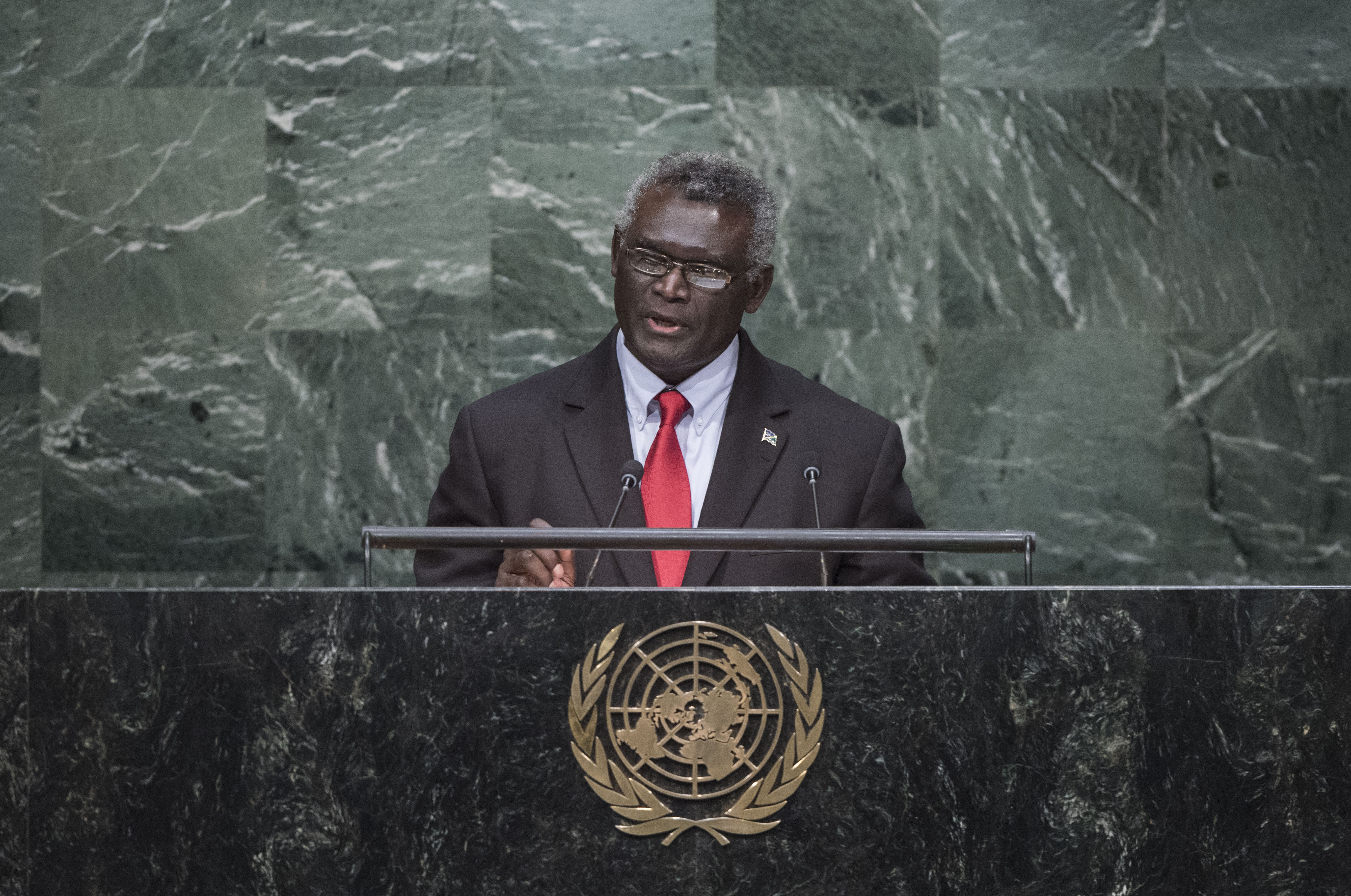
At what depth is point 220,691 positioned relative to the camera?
1.87 metres

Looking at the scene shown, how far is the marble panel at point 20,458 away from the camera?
15.1 ft

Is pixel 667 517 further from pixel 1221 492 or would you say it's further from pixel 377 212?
pixel 1221 492

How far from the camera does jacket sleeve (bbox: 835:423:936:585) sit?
271 cm

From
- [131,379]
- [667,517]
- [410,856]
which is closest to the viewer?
[410,856]

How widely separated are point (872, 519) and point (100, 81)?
3.17 m

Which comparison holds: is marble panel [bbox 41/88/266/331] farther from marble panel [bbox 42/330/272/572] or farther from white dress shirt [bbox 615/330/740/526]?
white dress shirt [bbox 615/330/740/526]

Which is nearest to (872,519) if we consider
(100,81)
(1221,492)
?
(1221,492)

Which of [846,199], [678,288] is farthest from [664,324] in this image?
[846,199]

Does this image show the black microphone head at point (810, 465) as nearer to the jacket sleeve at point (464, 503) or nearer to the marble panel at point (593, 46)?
the jacket sleeve at point (464, 503)

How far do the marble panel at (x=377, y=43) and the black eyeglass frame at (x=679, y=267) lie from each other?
1960 millimetres

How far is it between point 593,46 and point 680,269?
197 centimetres

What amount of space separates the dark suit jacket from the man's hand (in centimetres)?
37

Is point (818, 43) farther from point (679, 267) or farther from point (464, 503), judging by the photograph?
point (464, 503)

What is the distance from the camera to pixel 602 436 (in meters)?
2.89
